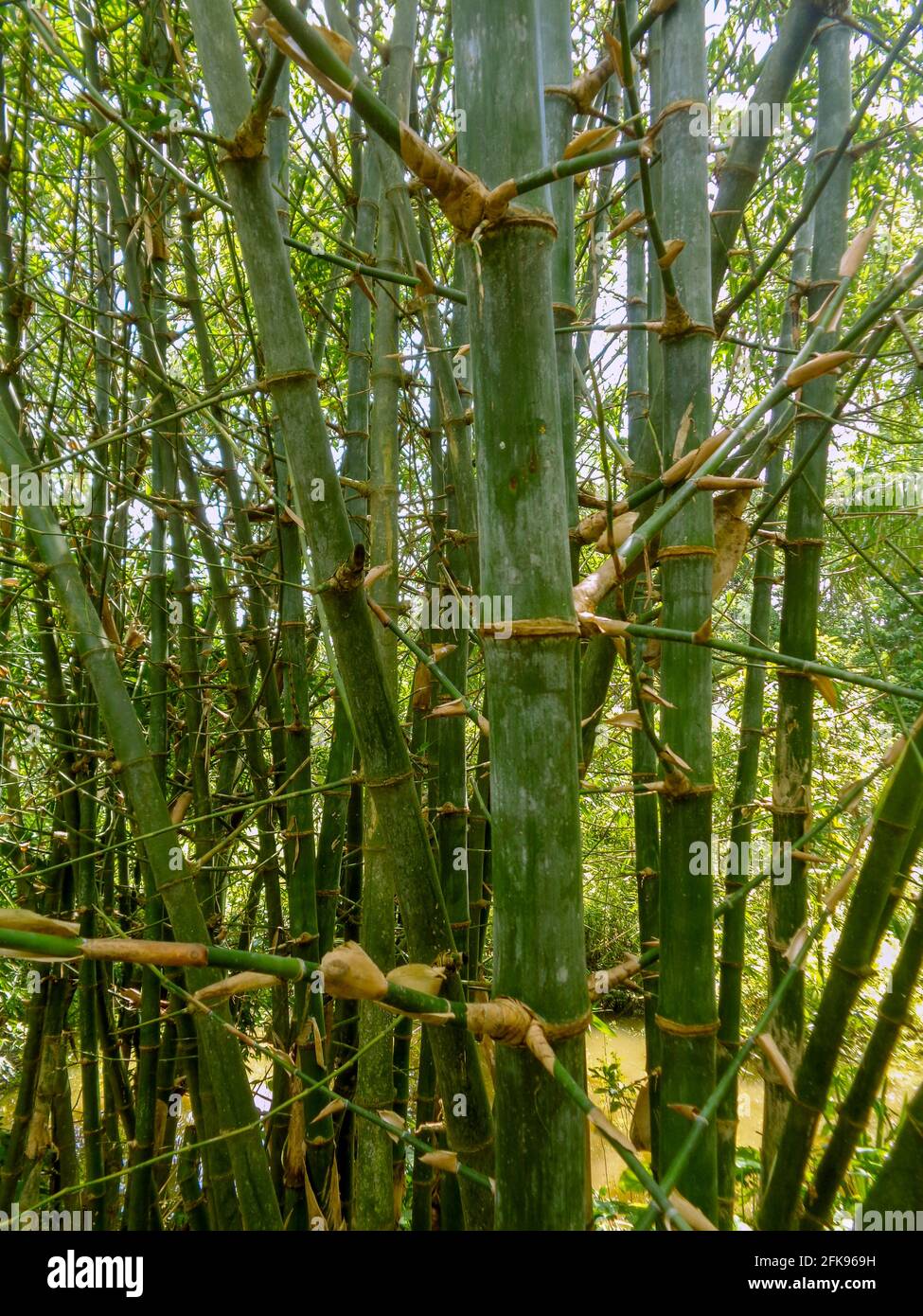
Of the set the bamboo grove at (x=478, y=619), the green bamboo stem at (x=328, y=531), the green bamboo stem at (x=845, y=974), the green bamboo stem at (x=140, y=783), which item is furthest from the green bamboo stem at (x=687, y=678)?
the green bamboo stem at (x=140, y=783)

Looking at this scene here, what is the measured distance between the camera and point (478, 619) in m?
0.66

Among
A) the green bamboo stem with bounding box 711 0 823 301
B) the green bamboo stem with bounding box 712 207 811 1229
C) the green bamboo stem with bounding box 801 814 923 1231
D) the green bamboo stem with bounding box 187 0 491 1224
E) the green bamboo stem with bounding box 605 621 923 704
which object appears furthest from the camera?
the green bamboo stem with bounding box 712 207 811 1229

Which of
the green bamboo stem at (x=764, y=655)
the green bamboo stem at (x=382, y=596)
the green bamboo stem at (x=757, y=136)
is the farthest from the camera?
the green bamboo stem at (x=382, y=596)

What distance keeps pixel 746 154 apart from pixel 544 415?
73 cm

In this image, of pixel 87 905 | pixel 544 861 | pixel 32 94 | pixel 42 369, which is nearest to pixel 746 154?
pixel 544 861

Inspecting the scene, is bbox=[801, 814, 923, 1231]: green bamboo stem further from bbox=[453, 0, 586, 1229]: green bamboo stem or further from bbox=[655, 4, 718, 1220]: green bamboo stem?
bbox=[453, 0, 586, 1229]: green bamboo stem

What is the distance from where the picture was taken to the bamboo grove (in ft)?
2.02

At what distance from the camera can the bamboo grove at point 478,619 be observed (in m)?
0.62

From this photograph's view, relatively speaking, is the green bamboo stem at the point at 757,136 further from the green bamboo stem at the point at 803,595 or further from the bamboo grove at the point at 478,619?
the green bamboo stem at the point at 803,595

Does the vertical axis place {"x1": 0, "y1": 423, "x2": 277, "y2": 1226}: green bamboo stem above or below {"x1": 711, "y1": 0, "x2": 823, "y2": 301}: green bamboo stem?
below

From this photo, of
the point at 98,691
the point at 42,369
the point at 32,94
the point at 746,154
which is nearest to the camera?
the point at 746,154

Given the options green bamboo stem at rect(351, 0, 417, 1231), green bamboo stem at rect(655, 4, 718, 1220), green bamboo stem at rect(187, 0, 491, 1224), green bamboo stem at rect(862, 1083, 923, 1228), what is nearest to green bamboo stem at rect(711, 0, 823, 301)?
green bamboo stem at rect(655, 4, 718, 1220)

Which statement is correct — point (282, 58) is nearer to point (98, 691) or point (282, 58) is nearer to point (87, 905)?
point (98, 691)
